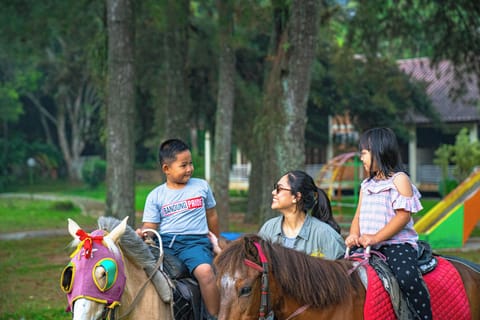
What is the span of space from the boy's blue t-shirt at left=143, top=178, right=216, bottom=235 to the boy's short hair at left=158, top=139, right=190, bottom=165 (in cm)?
23

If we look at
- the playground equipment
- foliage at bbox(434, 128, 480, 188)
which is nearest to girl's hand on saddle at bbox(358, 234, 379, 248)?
the playground equipment

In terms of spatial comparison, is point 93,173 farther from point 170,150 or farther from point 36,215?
point 170,150

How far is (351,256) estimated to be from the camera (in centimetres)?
440

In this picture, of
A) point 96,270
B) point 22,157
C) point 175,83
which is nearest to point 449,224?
point 175,83

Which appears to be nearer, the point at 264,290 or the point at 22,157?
the point at 264,290

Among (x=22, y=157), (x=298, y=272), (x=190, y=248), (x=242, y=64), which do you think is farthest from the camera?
(x=22, y=157)

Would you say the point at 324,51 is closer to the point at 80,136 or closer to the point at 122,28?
the point at 122,28

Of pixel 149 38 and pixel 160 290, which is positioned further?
pixel 149 38

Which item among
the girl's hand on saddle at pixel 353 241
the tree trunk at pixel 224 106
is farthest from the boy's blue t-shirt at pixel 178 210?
the tree trunk at pixel 224 106

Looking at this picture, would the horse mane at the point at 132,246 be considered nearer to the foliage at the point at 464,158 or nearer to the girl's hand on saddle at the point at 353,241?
the girl's hand on saddle at the point at 353,241

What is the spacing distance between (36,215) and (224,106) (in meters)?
10.2

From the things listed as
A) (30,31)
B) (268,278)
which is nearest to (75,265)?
(268,278)

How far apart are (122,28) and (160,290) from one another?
299 inches

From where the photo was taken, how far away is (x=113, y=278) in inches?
160
